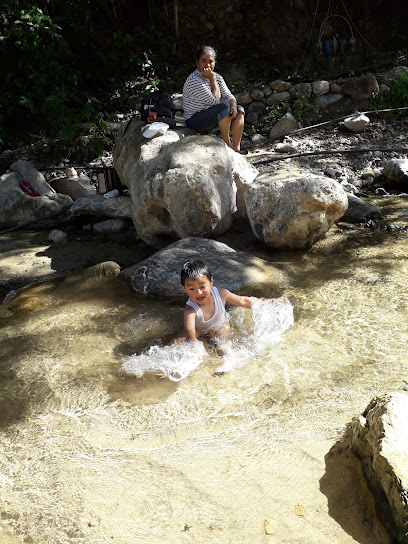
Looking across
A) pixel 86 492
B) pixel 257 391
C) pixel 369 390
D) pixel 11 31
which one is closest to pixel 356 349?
pixel 369 390

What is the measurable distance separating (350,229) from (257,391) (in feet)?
9.60

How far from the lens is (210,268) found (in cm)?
459

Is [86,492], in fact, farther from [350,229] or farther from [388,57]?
[388,57]

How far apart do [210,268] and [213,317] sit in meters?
0.76

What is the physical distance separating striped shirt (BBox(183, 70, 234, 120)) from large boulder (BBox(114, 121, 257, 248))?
1135 millimetres

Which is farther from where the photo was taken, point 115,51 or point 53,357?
point 115,51

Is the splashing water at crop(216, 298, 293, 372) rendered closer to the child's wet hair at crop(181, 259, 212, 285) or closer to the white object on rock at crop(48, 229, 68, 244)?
the child's wet hair at crop(181, 259, 212, 285)

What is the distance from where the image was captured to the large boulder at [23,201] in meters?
6.74

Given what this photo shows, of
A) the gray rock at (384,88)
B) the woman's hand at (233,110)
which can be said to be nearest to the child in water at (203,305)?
the woman's hand at (233,110)

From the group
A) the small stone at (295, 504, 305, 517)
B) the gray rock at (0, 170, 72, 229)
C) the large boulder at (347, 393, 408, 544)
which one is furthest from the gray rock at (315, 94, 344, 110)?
the small stone at (295, 504, 305, 517)

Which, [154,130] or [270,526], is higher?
[154,130]

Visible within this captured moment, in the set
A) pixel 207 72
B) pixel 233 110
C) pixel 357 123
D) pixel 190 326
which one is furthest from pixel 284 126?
pixel 190 326

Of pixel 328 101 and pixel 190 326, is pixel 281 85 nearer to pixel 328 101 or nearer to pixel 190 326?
pixel 328 101

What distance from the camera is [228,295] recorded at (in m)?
4.07
